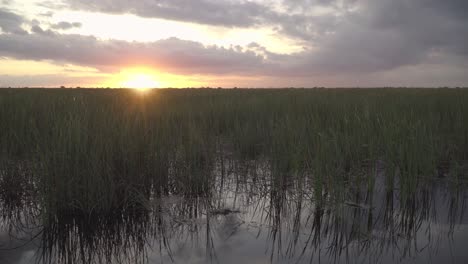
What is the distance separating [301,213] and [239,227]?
26.5 inches

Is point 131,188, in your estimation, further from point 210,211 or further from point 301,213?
point 301,213

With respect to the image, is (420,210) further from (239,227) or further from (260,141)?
(260,141)

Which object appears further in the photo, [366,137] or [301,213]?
[366,137]

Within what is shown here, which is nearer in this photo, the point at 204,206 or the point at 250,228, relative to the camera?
the point at 250,228

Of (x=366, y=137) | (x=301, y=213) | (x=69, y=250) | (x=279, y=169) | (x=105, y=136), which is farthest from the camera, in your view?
(x=366, y=137)

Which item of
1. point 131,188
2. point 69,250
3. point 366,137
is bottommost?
point 69,250

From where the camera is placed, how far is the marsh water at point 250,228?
2.33 m

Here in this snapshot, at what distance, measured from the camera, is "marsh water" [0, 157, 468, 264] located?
2328 millimetres

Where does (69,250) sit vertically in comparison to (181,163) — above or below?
below

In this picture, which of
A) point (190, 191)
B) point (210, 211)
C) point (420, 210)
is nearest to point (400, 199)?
point (420, 210)

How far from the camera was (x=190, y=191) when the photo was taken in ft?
11.4

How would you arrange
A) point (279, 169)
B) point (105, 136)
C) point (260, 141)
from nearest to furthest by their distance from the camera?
point (105, 136) < point (279, 169) < point (260, 141)

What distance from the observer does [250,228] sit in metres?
2.79

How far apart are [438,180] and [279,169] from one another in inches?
86.1
